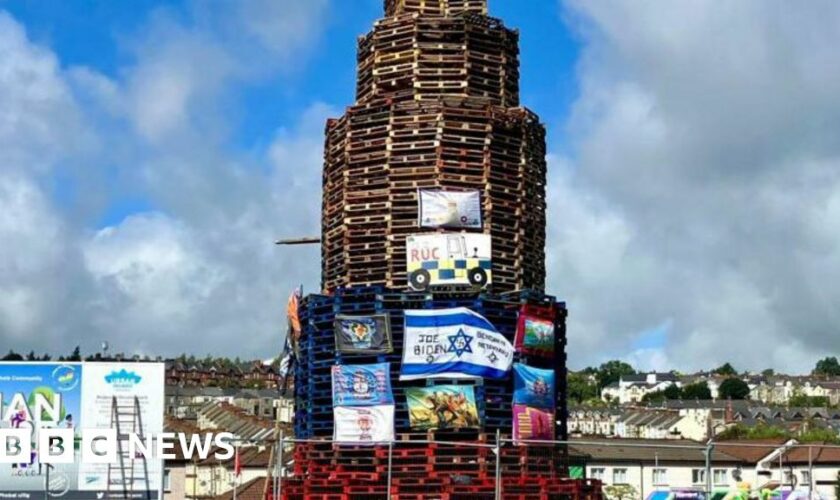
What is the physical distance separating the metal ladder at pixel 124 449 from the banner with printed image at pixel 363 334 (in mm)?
7390

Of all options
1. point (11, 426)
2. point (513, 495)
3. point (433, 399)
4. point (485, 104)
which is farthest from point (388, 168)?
point (11, 426)

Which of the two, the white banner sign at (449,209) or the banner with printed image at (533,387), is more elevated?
the white banner sign at (449,209)

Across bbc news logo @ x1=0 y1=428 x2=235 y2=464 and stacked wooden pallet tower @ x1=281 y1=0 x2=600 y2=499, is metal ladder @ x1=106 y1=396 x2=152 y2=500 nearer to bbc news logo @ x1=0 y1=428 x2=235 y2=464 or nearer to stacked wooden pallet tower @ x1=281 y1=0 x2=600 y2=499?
bbc news logo @ x1=0 y1=428 x2=235 y2=464

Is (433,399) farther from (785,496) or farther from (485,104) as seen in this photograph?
(785,496)

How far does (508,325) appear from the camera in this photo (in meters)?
37.8

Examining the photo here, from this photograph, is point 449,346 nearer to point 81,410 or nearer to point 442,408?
point 442,408

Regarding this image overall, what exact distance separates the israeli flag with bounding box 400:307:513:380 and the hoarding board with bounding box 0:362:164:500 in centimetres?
821

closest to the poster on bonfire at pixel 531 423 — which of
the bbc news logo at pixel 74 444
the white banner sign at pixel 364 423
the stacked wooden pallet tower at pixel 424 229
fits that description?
the stacked wooden pallet tower at pixel 424 229

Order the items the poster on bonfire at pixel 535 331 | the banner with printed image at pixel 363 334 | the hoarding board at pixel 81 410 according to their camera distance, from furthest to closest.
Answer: the hoarding board at pixel 81 410, the poster on bonfire at pixel 535 331, the banner with printed image at pixel 363 334

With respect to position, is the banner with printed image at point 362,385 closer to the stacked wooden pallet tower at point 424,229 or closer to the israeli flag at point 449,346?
the stacked wooden pallet tower at point 424,229

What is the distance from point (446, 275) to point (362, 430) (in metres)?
4.81

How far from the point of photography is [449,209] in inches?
1528

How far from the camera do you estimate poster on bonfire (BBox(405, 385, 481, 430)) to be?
36875mm

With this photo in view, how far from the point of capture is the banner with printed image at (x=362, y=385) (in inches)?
1468
